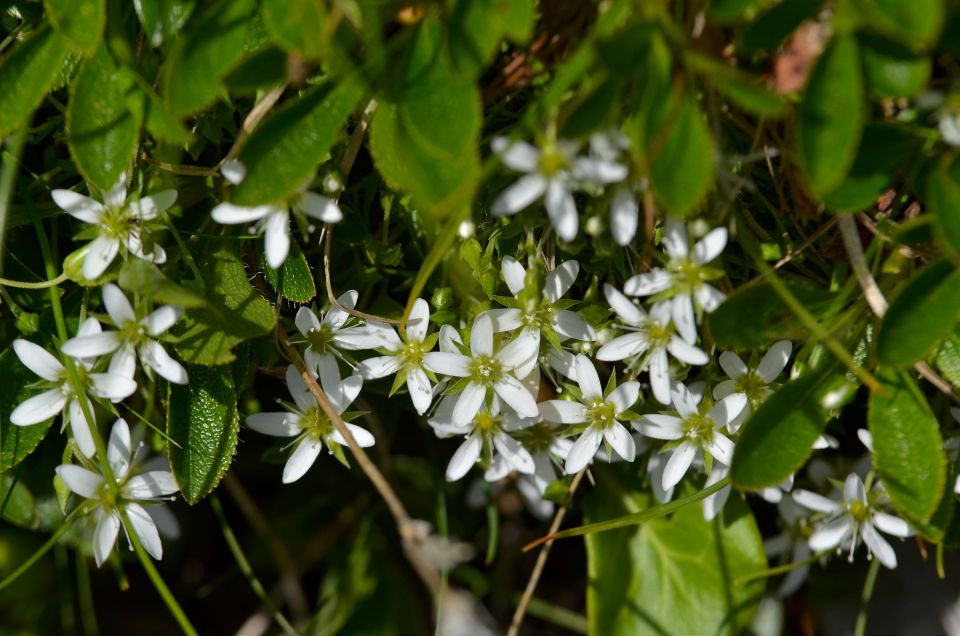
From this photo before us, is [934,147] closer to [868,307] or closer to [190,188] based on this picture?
[868,307]

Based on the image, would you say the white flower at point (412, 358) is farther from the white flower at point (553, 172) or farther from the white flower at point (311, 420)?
the white flower at point (553, 172)

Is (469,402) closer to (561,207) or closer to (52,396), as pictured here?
(561,207)

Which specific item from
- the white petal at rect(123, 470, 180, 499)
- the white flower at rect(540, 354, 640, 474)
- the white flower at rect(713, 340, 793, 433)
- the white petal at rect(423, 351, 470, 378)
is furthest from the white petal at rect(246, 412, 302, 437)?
the white flower at rect(713, 340, 793, 433)

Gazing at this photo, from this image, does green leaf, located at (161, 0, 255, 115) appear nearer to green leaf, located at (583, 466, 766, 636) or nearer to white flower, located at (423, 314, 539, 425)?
white flower, located at (423, 314, 539, 425)

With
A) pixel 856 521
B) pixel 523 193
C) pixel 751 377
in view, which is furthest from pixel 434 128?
pixel 856 521

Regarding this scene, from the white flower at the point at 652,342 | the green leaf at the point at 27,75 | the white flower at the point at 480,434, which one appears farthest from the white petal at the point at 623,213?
the green leaf at the point at 27,75

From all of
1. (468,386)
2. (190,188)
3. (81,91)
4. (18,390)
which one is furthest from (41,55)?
(468,386)
